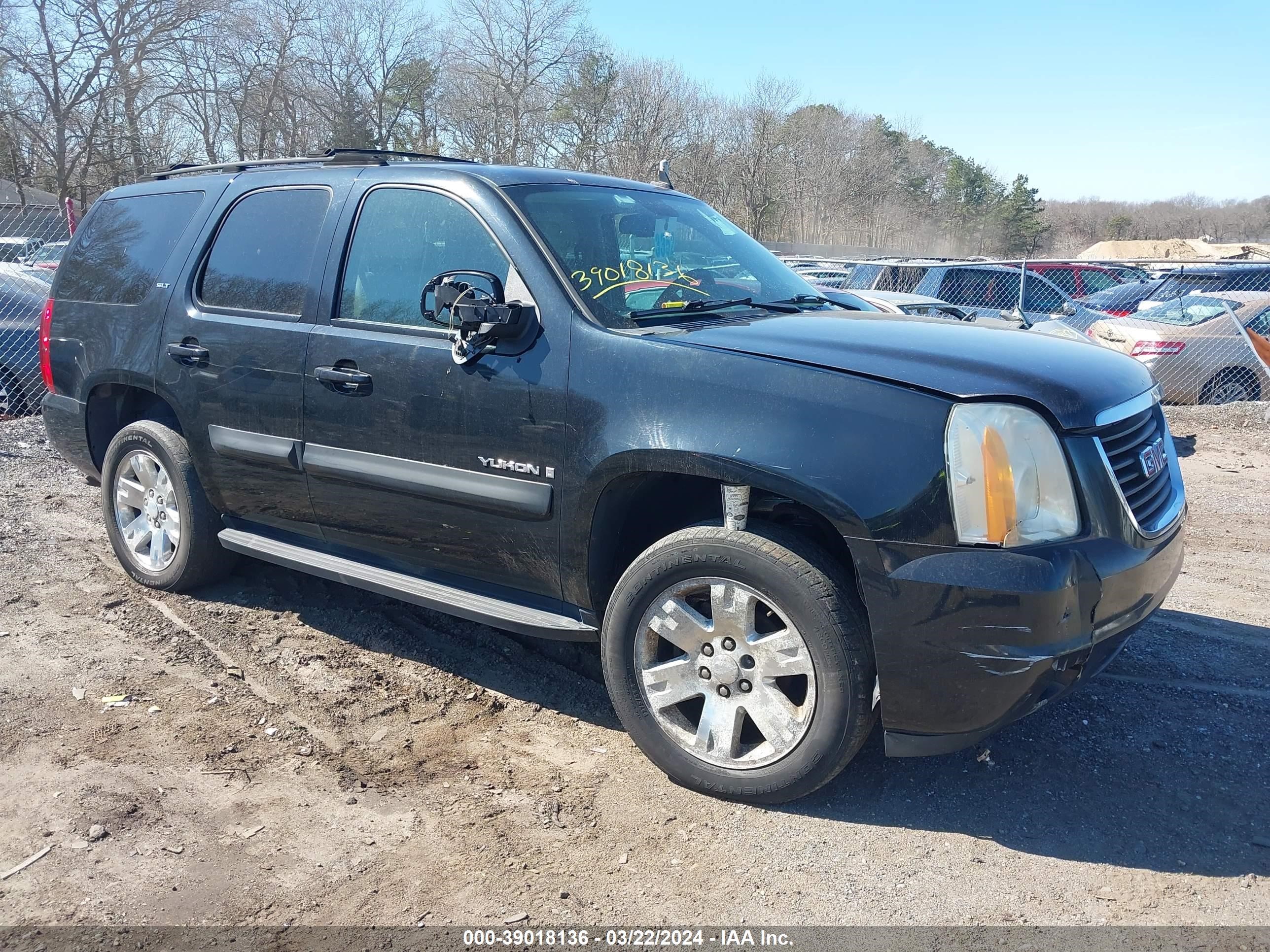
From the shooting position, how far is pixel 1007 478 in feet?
9.05

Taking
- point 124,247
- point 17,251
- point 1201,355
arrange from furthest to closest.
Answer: point 17,251, point 1201,355, point 124,247

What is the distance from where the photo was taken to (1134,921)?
266 centimetres

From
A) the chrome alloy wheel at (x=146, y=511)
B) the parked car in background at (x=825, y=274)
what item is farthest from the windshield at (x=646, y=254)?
the parked car in background at (x=825, y=274)

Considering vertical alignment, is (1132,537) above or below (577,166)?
below

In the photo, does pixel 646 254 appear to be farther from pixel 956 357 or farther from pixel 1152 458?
pixel 1152 458

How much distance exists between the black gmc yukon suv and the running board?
0.02 m

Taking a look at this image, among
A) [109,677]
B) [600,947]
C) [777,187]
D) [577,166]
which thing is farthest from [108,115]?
[600,947]

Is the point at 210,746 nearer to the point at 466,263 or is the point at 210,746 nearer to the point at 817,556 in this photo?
the point at 466,263

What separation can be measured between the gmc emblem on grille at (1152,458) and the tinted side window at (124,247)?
4.19 metres

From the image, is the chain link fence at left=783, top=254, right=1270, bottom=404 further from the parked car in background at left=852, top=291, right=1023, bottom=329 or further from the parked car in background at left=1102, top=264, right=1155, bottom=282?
the parked car in background at left=1102, top=264, right=1155, bottom=282

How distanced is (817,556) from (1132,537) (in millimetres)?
912

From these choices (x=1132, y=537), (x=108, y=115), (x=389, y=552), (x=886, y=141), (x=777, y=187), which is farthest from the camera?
(x=886, y=141)

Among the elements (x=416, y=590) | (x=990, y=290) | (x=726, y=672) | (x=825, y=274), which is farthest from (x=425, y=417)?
(x=825, y=274)

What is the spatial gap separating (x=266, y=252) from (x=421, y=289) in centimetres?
98
